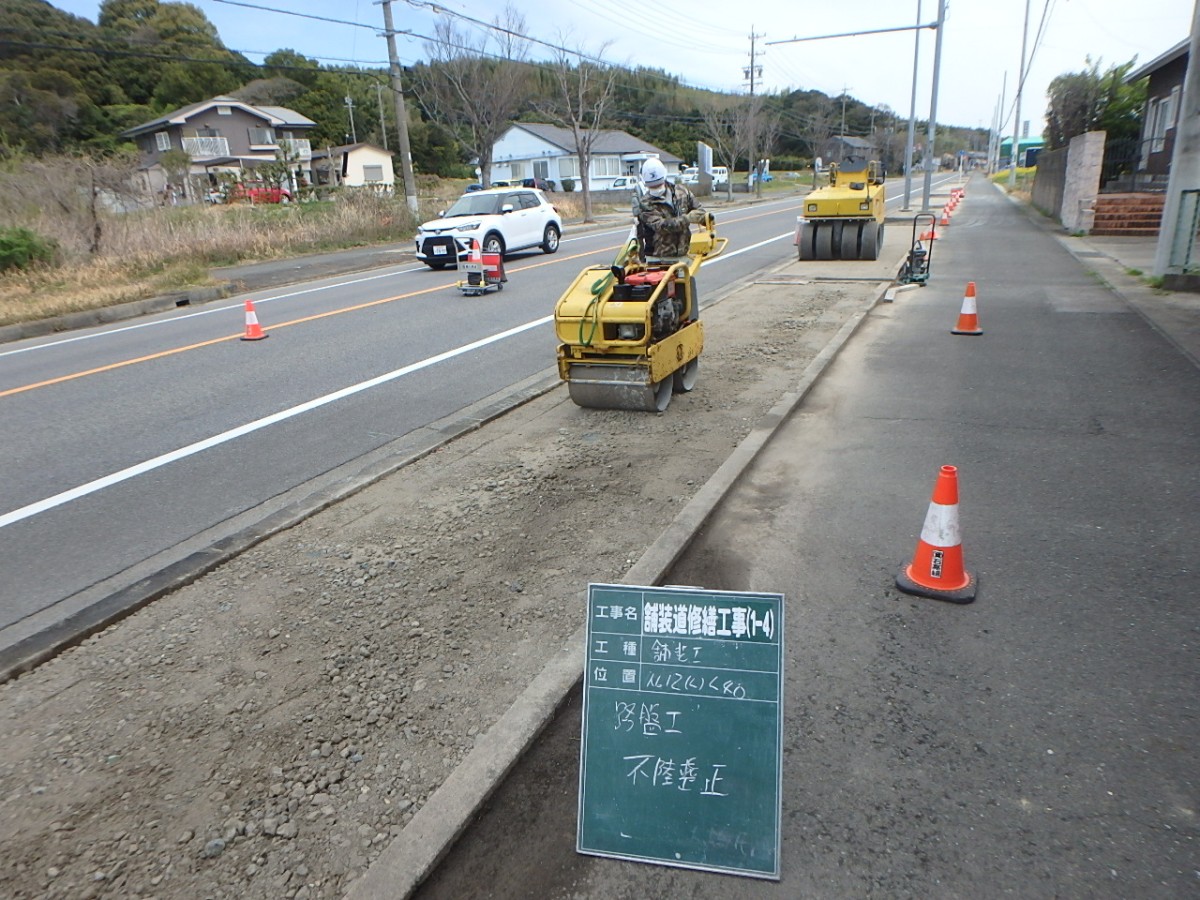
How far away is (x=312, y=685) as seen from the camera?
342cm

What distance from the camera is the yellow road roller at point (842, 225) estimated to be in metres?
16.5

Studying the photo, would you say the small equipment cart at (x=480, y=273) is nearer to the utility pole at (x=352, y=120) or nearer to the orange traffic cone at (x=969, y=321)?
the orange traffic cone at (x=969, y=321)

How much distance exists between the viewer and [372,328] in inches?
436

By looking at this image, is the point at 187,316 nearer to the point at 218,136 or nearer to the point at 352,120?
the point at 218,136

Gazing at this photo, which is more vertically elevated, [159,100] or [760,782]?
[159,100]

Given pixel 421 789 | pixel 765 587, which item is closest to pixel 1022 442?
pixel 765 587

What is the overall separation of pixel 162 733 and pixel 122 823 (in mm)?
473

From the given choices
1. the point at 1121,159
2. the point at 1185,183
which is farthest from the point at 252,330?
the point at 1121,159

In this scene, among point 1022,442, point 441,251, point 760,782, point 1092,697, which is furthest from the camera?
point 441,251

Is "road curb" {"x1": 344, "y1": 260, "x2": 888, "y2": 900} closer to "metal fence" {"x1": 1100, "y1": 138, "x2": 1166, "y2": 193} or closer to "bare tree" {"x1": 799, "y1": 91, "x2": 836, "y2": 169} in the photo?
"metal fence" {"x1": 1100, "y1": 138, "x2": 1166, "y2": 193}

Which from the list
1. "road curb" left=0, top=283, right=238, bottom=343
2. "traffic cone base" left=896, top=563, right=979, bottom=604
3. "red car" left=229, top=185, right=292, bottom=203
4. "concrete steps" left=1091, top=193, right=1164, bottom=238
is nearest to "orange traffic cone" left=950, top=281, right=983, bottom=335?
"traffic cone base" left=896, top=563, right=979, bottom=604

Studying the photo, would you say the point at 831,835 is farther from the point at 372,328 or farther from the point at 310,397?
the point at 372,328

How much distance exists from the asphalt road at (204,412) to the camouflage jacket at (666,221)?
6.57 feet

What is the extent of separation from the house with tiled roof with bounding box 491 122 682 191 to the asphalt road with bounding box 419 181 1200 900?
58191mm
